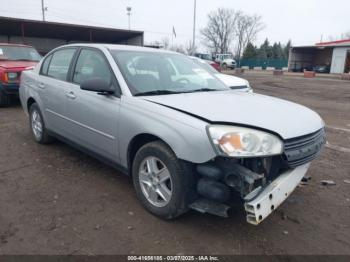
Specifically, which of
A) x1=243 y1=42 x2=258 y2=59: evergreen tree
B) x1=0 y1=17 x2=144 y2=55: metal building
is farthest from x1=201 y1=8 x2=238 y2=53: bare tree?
x1=0 y1=17 x2=144 y2=55: metal building

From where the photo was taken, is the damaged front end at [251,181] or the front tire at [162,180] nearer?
the damaged front end at [251,181]

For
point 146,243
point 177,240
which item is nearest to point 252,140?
point 177,240

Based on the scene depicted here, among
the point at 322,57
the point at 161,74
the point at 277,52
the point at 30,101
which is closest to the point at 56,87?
the point at 30,101

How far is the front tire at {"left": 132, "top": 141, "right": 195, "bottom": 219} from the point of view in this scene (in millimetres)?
2576

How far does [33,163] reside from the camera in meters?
4.28

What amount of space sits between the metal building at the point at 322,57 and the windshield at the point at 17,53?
41003mm

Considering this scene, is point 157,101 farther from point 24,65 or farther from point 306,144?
point 24,65

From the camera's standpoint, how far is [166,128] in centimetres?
262

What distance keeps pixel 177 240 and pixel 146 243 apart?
0.88ft

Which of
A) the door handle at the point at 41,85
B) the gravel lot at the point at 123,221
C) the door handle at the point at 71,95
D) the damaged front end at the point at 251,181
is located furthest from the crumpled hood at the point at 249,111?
the door handle at the point at 41,85

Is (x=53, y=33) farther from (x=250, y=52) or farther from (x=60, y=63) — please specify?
(x=250, y=52)

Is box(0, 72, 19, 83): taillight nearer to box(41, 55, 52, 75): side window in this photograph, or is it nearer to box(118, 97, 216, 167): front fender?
box(41, 55, 52, 75): side window

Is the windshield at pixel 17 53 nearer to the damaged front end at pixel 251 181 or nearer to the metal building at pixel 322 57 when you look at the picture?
the damaged front end at pixel 251 181

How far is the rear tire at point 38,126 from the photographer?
4797 millimetres
